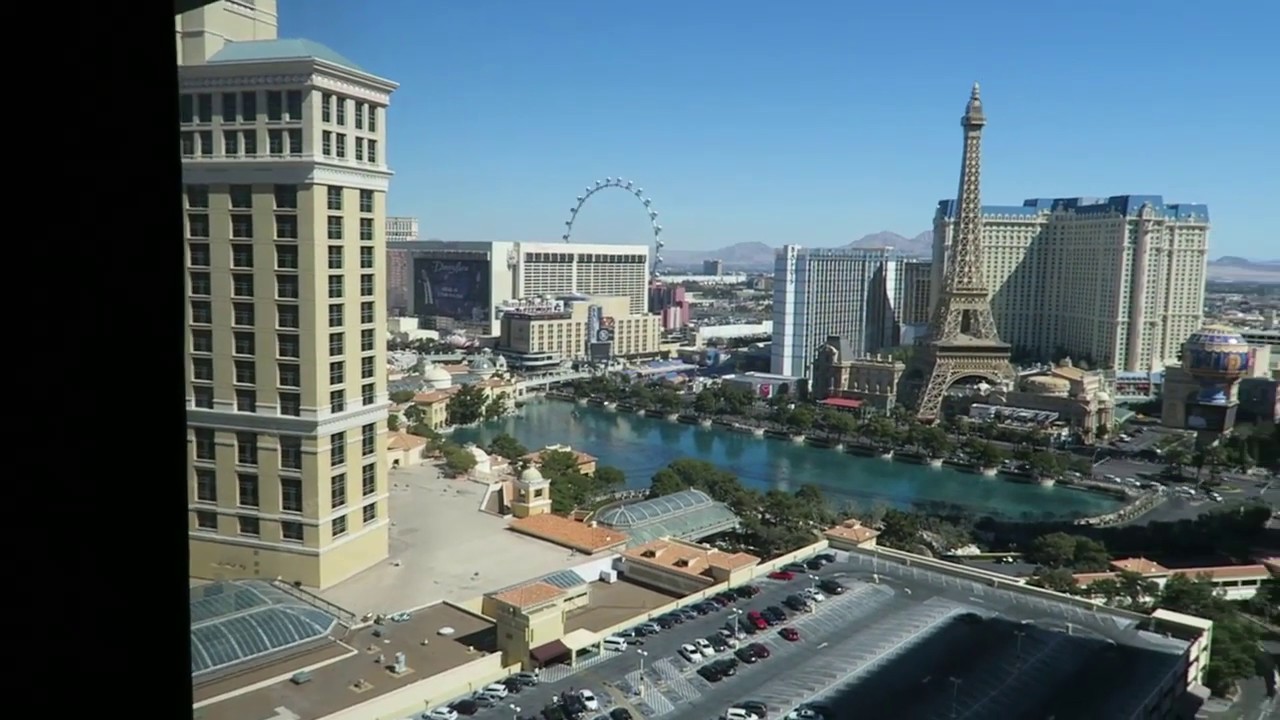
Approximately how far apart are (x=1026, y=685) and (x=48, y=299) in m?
3.07

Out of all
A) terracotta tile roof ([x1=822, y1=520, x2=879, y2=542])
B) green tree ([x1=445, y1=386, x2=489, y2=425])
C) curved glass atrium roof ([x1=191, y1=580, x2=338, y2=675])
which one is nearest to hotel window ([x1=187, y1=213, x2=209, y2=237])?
curved glass atrium roof ([x1=191, y1=580, x2=338, y2=675])

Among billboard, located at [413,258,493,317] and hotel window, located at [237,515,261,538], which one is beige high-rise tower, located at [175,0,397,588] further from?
billboard, located at [413,258,493,317]

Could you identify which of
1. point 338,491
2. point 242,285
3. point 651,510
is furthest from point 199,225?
point 651,510

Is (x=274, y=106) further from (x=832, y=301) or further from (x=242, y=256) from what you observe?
(x=832, y=301)

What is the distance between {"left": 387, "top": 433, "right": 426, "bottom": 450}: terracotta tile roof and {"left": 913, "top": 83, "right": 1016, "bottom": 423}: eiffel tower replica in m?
5.81

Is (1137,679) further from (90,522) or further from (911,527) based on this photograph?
(90,522)

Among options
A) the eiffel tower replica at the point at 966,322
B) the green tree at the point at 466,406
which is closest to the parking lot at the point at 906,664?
the green tree at the point at 466,406

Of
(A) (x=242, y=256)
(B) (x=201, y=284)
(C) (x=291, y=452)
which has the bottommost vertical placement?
Result: (C) (x=291, y=452)

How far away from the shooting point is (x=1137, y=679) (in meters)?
2.95

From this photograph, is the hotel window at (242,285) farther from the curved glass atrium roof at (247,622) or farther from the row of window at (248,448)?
the curved glass atrium roof at (247,622)

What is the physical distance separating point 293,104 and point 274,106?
0.07m

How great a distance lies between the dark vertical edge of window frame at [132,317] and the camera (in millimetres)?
311

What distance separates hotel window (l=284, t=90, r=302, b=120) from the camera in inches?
136

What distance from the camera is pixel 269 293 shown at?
11.6 ft
